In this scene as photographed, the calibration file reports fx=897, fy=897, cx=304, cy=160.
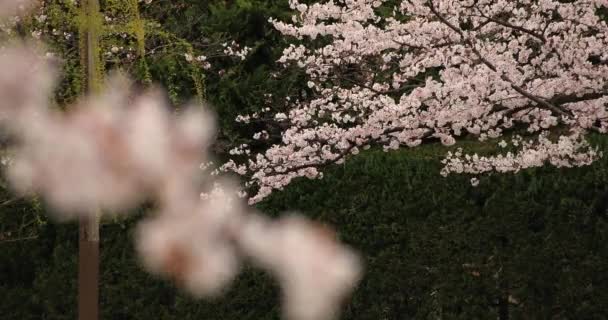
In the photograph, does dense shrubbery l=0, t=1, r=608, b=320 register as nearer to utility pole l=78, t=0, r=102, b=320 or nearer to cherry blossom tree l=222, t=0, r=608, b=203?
cherry blossom tree l=222, t=0, r=608, b=203

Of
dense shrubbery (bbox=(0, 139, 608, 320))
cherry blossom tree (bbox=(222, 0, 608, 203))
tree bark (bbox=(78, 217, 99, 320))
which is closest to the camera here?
tree bark (bbox=(78, 217, 99, 320))

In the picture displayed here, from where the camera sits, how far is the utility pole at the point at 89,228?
1.87 metres

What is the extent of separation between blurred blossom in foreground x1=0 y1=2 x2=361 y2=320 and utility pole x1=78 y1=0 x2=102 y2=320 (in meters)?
0.94

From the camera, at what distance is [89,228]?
82.0 inches

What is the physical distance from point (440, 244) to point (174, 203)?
5427mm

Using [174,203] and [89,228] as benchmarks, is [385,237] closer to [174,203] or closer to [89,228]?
[89,228]

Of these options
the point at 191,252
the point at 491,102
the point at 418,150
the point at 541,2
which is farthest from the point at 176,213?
the point at 418,150

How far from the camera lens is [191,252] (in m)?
0.87

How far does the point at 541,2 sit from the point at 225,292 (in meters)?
3.29

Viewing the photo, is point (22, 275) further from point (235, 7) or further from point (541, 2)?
point (541, 2)

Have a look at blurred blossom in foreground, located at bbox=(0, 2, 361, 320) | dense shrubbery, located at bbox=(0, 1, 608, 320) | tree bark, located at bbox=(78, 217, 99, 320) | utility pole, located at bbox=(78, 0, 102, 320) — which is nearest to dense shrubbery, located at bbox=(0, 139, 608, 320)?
dense shrubbery, located at bbox=(0, 1, 608, 320)

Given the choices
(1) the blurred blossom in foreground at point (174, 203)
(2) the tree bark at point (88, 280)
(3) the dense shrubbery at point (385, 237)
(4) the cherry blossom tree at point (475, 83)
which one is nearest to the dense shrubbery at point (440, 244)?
(3) the dense shrubbery at point (385, 237)

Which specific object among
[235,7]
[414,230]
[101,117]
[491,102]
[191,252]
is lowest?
[191,252]

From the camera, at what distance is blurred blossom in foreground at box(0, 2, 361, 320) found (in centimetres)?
85
